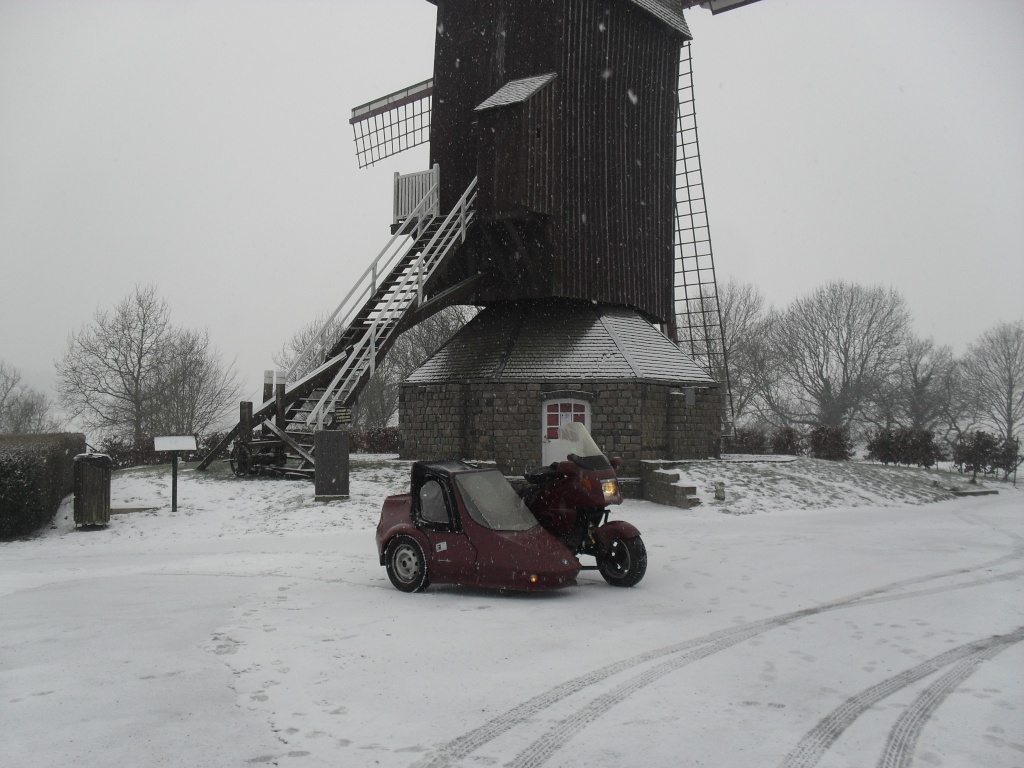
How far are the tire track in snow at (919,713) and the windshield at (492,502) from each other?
12.8 feet

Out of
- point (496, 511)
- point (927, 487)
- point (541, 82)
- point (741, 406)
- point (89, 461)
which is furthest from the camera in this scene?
point (741, 406)

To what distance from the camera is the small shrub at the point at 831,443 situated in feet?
105

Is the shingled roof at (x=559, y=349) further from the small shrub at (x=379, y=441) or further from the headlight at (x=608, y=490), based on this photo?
the headlight at (x=608, y=490)

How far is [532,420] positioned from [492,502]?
10.4 m

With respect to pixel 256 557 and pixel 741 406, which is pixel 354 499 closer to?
pixel 256 557

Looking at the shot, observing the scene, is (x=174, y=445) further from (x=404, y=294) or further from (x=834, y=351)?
(x=834, y=351)

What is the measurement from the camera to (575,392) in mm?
18625

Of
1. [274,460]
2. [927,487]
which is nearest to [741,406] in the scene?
[927,487]

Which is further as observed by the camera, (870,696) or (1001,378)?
(1001,378)

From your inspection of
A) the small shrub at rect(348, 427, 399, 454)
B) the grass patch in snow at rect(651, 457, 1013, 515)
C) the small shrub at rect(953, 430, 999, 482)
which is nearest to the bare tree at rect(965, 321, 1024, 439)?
the small shrub at rect(953, 430, 999, 482)

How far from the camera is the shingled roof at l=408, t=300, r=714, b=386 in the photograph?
19.0 m

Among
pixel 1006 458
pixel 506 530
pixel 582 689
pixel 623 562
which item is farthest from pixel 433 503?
pixel 1006 458

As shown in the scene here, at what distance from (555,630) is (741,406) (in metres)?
42.8

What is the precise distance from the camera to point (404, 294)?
19500mm
